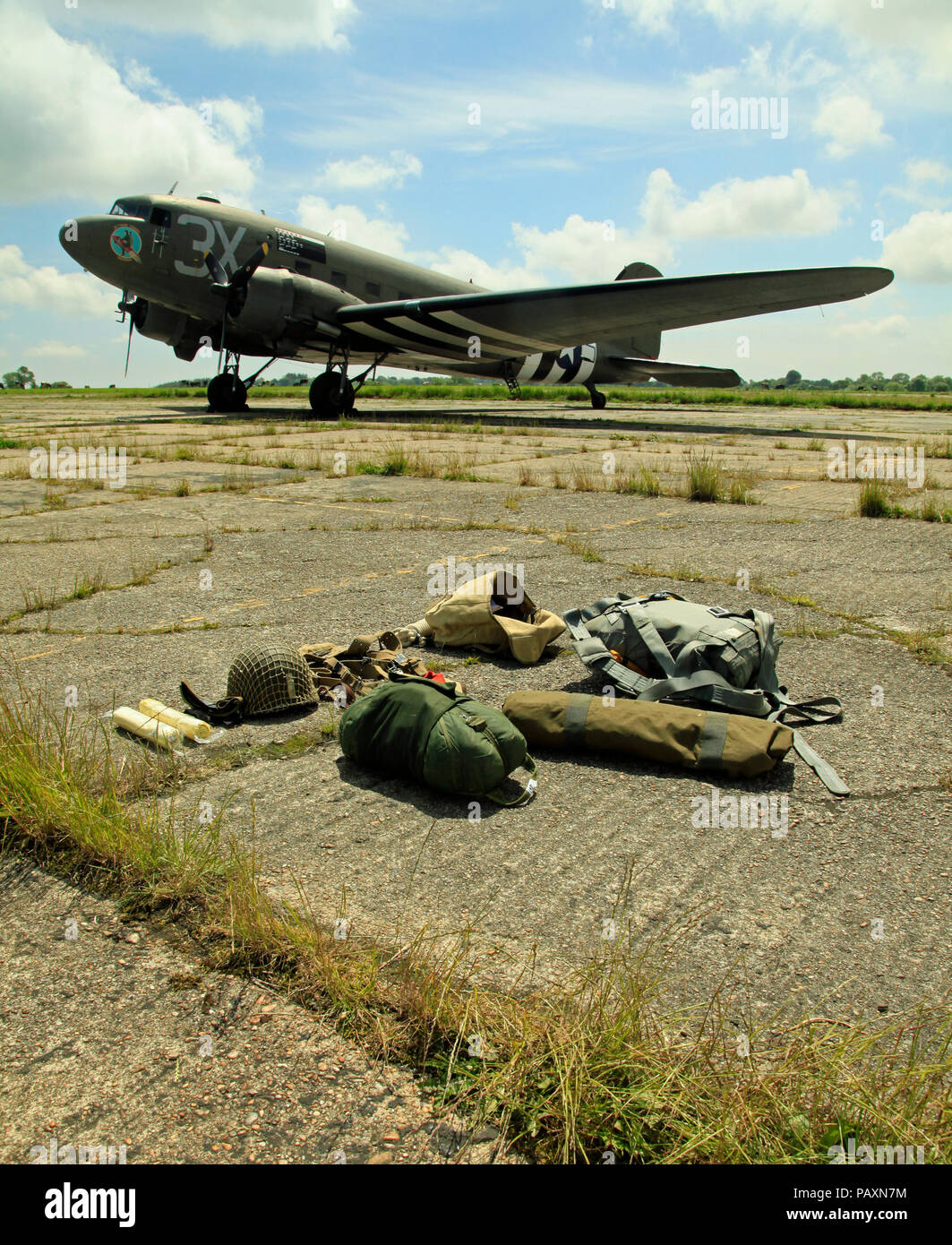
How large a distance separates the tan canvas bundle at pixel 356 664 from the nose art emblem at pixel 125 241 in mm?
18089

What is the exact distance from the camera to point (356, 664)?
13.1 feet

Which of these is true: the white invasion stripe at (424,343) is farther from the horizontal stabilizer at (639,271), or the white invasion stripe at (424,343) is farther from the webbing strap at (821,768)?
the webbing strap at (821,768)

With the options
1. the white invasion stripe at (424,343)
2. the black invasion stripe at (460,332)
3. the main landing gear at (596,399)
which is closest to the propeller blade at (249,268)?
the white invasion stripe at (424,343)

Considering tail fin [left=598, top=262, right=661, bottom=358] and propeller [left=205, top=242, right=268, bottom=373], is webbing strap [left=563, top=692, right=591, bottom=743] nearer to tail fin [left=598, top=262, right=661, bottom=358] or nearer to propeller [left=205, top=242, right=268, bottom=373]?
propeller [left=205, top=242, right=268, bottom=373]

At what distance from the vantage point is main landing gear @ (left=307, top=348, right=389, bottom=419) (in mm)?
20641

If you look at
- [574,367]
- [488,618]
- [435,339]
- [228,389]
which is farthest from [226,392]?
[488,618]

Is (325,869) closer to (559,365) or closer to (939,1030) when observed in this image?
(939,1030)

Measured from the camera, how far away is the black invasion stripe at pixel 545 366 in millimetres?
26734

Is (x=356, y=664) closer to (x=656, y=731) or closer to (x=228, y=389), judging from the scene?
(x=656, y=731)

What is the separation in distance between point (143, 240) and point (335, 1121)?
20861 mm

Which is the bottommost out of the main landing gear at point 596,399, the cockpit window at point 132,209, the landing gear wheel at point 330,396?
the landing gear wheel at point 330,396

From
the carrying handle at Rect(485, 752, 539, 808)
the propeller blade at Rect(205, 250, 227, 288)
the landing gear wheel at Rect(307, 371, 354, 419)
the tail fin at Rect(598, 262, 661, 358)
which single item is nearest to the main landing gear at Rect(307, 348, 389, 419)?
the landing gear wheel at Rect(307, 371, 354, 419)

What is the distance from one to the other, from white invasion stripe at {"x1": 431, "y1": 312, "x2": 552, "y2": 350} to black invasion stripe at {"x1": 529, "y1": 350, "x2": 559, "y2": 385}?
4.14 m
